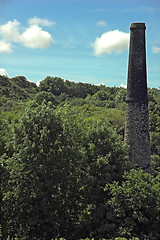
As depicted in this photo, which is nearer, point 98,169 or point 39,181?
point 39,181

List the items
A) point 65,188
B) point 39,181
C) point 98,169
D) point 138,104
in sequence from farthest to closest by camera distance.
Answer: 1. point 138,104
2. point 98,169
3. point 65,188
4. point 39,181

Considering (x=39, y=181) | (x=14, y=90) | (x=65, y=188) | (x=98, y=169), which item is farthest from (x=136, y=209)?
(x=14, y=90)

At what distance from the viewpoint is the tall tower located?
17031 mm

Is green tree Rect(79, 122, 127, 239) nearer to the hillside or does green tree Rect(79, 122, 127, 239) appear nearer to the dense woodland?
the dense woodland

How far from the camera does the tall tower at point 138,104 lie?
17031 mm

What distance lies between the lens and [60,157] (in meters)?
13.7

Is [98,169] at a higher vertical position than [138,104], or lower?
lower

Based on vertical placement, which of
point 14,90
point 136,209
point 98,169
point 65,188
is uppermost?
point 14,90

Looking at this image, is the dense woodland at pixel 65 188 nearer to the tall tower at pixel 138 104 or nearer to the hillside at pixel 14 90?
the tall tower at pixel 138 104

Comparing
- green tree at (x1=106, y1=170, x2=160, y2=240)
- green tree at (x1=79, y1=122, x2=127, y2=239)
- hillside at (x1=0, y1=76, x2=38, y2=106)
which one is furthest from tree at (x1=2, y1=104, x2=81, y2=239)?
hillside at (x1=0, y1=76, x2=38, y2=106)

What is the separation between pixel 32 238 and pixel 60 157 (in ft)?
13.8

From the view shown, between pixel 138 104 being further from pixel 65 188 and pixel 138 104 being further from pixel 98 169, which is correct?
pixel 65 188

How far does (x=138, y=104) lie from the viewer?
17.0m

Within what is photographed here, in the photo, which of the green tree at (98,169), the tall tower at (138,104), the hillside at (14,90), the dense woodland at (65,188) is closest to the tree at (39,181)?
the dense woodland at (65,188)
